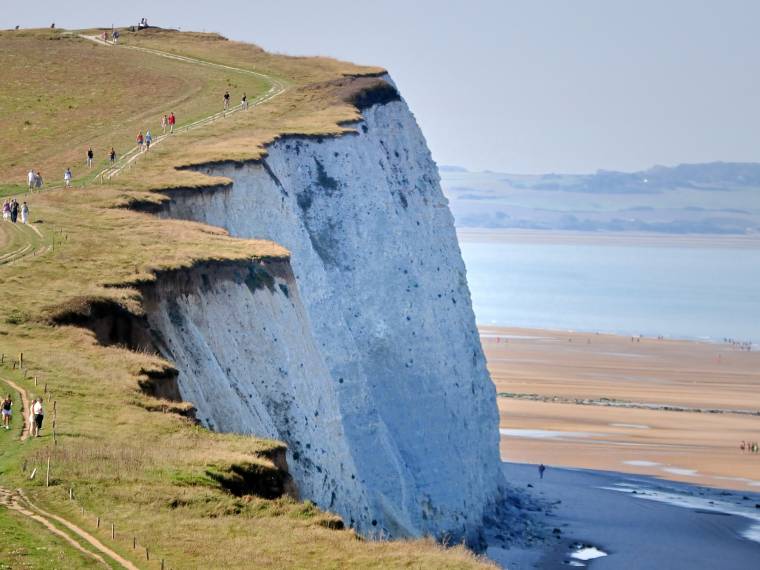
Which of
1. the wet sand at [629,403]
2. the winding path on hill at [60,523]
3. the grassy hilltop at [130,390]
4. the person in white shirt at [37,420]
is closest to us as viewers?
the winding path on hill at [60,523]

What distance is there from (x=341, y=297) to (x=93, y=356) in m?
24.8

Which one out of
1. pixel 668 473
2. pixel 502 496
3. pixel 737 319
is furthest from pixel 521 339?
pixel 502 496

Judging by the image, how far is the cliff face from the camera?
38.9m

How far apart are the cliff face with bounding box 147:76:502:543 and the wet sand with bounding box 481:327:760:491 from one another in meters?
16.8

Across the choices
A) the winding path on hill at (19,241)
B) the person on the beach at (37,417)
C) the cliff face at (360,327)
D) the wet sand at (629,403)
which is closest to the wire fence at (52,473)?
the person on the beach at (37,417)

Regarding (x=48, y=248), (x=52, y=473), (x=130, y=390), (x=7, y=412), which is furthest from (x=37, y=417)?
(x=48, y=248)

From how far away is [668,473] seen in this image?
75.1m

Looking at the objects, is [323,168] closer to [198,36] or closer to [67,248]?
[67,248]

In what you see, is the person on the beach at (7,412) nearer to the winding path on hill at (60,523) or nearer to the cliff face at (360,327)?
the winding path on hill at (60,523)

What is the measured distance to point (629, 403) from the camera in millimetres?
99938

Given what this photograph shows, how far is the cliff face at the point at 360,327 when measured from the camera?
Answer: 38906mm

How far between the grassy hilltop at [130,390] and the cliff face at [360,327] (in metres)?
1.39

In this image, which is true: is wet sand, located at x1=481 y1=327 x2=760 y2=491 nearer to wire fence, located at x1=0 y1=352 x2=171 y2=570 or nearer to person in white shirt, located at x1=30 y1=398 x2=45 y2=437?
wire fence, located at x1=0 y1=352 x2=171 y2=570

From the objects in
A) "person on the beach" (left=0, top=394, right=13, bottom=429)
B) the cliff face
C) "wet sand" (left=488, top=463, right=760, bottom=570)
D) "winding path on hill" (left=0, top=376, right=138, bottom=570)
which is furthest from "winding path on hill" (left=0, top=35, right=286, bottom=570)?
"wet sand" (left=488, top=463, right=760, bottom=570)
